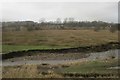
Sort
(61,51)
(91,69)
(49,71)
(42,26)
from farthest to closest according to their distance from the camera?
(42,26), (61,51), (91,69), (49,71)

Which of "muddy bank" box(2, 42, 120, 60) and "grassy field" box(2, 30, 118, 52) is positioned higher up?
"grassy field" box(2, 30, 118, 52)

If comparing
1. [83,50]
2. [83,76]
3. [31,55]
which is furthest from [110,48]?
[83,76]


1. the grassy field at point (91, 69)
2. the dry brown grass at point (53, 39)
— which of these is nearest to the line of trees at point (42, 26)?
the dry brown grass at point (53, 39)

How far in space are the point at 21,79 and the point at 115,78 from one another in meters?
5.91

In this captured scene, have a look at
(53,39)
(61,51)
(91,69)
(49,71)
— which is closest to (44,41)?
(53,39)

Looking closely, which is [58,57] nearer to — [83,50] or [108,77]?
[83,50]

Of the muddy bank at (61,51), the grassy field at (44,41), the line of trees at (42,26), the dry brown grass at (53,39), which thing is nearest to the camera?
the muddy bank at (61,51)

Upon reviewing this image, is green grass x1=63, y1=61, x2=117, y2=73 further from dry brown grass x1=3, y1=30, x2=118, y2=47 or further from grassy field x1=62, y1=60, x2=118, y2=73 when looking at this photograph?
dry brown grass x1=3, y1=30, x2=118, y2=47

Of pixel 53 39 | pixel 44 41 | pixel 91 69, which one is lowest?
pixel 91 69

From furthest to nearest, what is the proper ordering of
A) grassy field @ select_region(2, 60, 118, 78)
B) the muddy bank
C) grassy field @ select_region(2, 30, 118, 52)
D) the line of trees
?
the line of trees < grassy field @ select_region(2, 30, 118, 52) < the muddy bank < grassy field @ select_region(2, 60, 118, 78)

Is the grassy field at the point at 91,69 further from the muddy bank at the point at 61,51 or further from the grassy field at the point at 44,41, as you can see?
the grassy field at the point at 44,41

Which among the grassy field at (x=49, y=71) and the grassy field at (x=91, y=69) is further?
the grassy field at (x=91, y=69)

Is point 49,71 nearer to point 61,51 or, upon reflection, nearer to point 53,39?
point 61,51

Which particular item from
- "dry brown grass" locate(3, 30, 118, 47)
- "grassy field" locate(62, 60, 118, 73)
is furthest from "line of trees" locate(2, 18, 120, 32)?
"grassy field" locate(62, 60, 118, 73)
